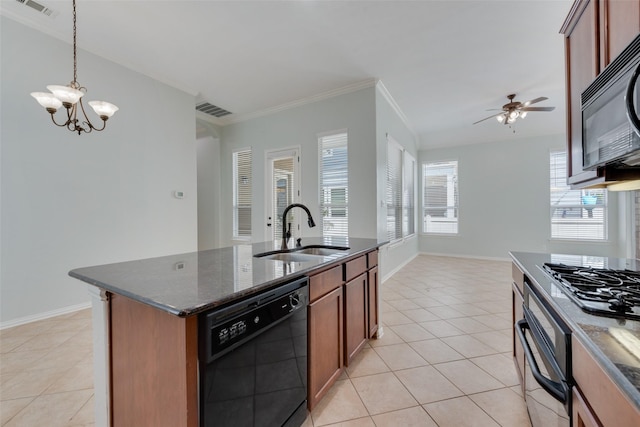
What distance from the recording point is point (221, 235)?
223 inches

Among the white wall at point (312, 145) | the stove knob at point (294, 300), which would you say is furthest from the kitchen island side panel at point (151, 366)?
the white wall at point (312, 145)

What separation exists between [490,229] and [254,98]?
593 cm

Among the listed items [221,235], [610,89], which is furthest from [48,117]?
[610,89]

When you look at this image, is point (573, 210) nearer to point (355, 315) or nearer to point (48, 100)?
point (355, 315)

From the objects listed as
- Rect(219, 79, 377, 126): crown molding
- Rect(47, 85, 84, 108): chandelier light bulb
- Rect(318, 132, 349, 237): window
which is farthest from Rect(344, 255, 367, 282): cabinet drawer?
Rect(219, 79, 377, 126): crown molding

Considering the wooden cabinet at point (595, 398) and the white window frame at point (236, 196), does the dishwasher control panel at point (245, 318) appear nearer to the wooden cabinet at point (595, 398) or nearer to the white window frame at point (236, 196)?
the wooden cabinet at point (595, 398)

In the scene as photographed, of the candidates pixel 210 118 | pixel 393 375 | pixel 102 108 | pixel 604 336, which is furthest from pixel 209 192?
pixel 604 336

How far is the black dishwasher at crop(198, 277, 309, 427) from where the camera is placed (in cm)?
86

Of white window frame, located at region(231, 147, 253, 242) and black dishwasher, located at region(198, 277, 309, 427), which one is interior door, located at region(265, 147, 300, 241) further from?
black dishwasher, located at region(198, 277, 309, 427)

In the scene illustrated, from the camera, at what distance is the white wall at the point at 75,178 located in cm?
262

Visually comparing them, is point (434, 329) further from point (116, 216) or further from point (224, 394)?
point (116, 216)

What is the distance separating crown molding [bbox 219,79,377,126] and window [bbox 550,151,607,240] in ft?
15.3

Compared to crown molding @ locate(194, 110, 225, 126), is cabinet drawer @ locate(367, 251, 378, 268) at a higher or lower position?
lower

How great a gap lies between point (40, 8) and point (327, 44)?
115 inches
